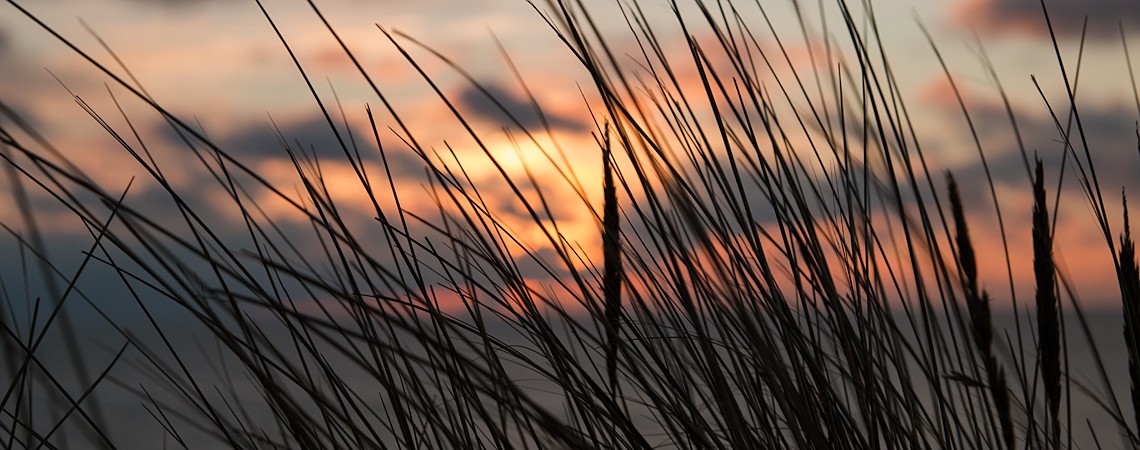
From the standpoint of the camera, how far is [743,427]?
94 cm

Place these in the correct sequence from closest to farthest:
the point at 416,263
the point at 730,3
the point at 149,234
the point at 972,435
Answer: the point at 149,234 < the point at 416,263 < the point at 972,435 < the point at 730,3

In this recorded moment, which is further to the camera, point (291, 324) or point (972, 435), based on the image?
point (972, 435)

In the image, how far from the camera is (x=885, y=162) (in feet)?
3.62

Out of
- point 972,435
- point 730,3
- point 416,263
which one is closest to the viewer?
point 416,263

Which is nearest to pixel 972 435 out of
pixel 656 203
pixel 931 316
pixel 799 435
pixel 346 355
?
pixel 931 316

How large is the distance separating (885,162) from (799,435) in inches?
13.6

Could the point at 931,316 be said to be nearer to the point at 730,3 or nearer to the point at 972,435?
the point at 972,435

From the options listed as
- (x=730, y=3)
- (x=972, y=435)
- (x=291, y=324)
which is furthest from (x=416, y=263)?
(x=972, y=435)

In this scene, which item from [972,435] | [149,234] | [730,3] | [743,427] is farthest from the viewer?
[730,3]

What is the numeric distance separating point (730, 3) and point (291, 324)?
66 cm

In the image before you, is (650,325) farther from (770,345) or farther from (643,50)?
(643,50)

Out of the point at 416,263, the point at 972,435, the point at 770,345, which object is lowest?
the point at 972,435

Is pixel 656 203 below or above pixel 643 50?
below

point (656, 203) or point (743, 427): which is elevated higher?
point (656, 203)
